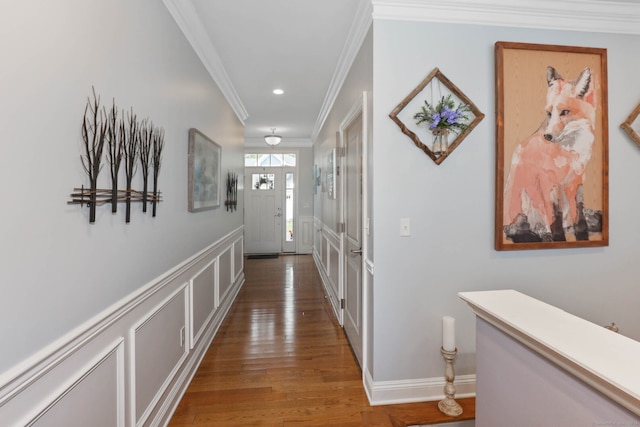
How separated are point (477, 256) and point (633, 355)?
1.35m

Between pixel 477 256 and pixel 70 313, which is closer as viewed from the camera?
pixel 70 313

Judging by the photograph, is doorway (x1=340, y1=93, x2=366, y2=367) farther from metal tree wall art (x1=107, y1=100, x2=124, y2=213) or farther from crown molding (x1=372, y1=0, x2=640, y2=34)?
metal tree wall art (x1=107, y1=100, x2=124, y2=213)

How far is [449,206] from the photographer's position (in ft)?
6.76

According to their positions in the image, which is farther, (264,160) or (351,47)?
(264,160)

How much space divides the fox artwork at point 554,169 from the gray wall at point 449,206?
14 centimetres

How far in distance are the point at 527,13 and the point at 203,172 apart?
2.58 meters

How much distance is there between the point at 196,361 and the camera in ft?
8.16

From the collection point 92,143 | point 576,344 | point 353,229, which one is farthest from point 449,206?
point 92,143

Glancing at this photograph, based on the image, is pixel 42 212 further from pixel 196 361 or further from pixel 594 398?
pixel 196 361

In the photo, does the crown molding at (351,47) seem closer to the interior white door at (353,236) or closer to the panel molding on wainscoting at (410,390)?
the interior white door at (353,236)

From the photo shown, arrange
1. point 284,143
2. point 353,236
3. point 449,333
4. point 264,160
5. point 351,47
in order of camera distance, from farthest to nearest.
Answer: point 264,160 < point 284,143 < point 353,236 < point 351,47 < point 449,333

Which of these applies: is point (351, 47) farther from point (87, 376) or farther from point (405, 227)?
point (87, 376)

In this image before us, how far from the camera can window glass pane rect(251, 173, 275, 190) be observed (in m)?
7.19

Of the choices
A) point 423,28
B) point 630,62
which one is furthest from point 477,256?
point 630,62
